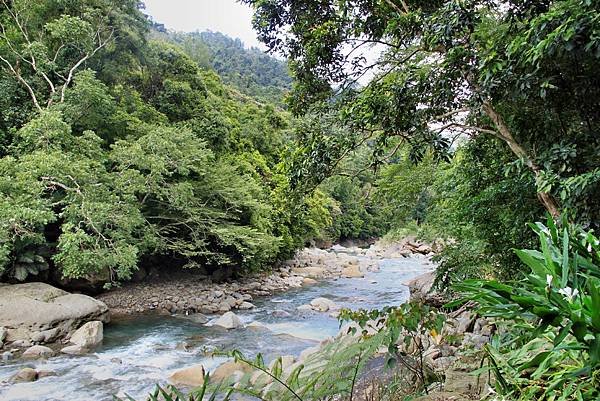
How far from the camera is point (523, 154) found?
337 centimetres

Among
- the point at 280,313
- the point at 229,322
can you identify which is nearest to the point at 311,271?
the point at 280,313

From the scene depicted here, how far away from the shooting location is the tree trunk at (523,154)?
3238 millimetres

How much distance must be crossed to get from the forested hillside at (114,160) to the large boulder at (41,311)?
2.08 feet

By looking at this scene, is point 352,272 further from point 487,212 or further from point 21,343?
point 487,212

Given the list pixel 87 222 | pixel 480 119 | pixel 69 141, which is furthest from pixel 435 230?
pixel 69 141

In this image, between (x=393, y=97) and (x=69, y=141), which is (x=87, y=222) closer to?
(x=69, y=141)

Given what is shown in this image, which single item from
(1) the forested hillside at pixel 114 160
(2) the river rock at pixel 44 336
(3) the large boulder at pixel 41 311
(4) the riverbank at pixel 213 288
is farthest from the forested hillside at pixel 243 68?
(2) the river rock at pixel 44 336

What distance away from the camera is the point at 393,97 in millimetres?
3639

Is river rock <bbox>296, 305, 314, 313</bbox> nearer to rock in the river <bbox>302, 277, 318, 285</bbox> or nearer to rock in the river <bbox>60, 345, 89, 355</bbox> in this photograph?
rock in the river <bbox>302, 277, 318, 285</bbox>

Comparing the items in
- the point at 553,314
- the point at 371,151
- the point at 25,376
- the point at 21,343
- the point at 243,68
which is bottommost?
the point at 25,376

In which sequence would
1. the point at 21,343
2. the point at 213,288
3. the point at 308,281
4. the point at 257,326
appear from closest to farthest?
the point at 21,343 → the point at 257,326 → the point at 213,288 → the point at 308,281

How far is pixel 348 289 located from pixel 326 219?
5.22 metres

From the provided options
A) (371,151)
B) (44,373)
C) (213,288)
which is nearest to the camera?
(371,151)

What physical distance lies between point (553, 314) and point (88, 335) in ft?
30.2
